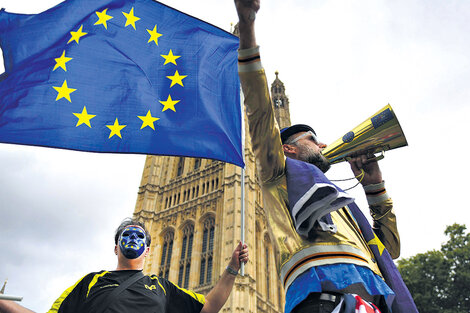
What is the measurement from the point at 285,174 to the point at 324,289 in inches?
26.0

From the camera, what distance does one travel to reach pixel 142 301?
216cm

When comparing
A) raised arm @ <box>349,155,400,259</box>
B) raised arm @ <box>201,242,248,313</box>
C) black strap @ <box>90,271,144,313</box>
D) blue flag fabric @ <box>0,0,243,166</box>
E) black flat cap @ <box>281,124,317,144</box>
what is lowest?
black strap @ <box>90,271,144,313</box>

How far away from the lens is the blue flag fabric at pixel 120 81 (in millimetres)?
3621

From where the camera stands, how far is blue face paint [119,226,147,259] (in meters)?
2.46

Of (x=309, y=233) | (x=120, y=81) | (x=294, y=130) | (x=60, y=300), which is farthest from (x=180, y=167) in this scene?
(x=309, y=233)

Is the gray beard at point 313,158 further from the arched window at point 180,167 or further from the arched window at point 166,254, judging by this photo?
the arched window at point 180,167

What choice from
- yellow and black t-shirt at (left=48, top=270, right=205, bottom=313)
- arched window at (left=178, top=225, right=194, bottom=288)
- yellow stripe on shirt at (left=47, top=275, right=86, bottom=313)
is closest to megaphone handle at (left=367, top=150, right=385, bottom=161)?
yellow and black t-shirt at (left=48, top=270, right=205, bottom=313)

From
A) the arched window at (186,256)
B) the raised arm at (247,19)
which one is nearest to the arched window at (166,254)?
the arched window at (186,256)

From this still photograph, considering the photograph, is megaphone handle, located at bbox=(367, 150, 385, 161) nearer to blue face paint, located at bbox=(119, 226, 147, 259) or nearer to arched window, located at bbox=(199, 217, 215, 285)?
blue face paint, located at bbox=(119, 226, 147, 259)

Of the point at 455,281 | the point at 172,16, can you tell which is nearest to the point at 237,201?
the point at 455,281

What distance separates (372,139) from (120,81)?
2646 mm

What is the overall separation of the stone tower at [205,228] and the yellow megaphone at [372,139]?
A: 20.7 metres

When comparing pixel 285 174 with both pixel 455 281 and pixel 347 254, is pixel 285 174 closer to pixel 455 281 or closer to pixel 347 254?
pixel 347 254

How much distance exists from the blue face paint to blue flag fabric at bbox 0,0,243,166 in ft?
4.15
